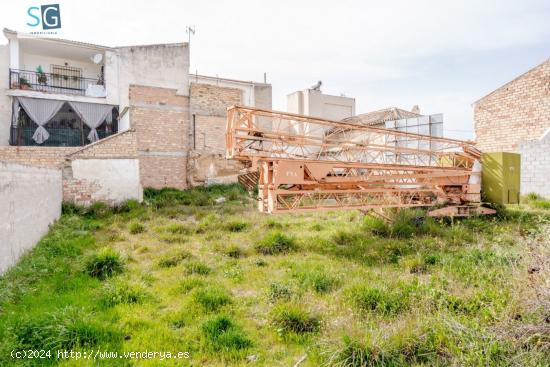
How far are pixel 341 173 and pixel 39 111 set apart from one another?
54.3 feet

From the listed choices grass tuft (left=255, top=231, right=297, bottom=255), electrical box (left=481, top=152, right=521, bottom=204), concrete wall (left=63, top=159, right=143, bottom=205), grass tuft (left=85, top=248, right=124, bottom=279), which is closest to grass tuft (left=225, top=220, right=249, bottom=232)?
grass tuft (left=255, top=231, right=297, bottom=255)

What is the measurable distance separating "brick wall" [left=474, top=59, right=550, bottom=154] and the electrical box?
4253mm

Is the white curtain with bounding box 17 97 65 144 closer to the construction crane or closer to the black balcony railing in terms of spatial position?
the black balcony railing

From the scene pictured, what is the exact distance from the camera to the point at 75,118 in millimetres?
18391

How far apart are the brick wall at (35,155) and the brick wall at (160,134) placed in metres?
4.71

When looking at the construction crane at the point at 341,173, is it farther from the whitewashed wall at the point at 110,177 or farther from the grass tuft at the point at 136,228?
the whitewashed wall at the point at 110,177

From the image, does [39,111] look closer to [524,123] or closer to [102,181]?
[102,181]

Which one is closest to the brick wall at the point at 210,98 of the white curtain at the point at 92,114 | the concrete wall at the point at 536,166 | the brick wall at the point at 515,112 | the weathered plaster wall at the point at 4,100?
the white curtain at the point at 92,114

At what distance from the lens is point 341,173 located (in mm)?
9164

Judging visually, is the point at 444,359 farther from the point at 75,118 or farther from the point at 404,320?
the point at 75,118

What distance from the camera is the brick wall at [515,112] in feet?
42.5

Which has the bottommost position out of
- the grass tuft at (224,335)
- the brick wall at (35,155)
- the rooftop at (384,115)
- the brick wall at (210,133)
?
the grass tuft at (224,335)

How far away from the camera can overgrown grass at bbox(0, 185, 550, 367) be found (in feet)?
10.6

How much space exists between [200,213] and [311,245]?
17.1 ft
